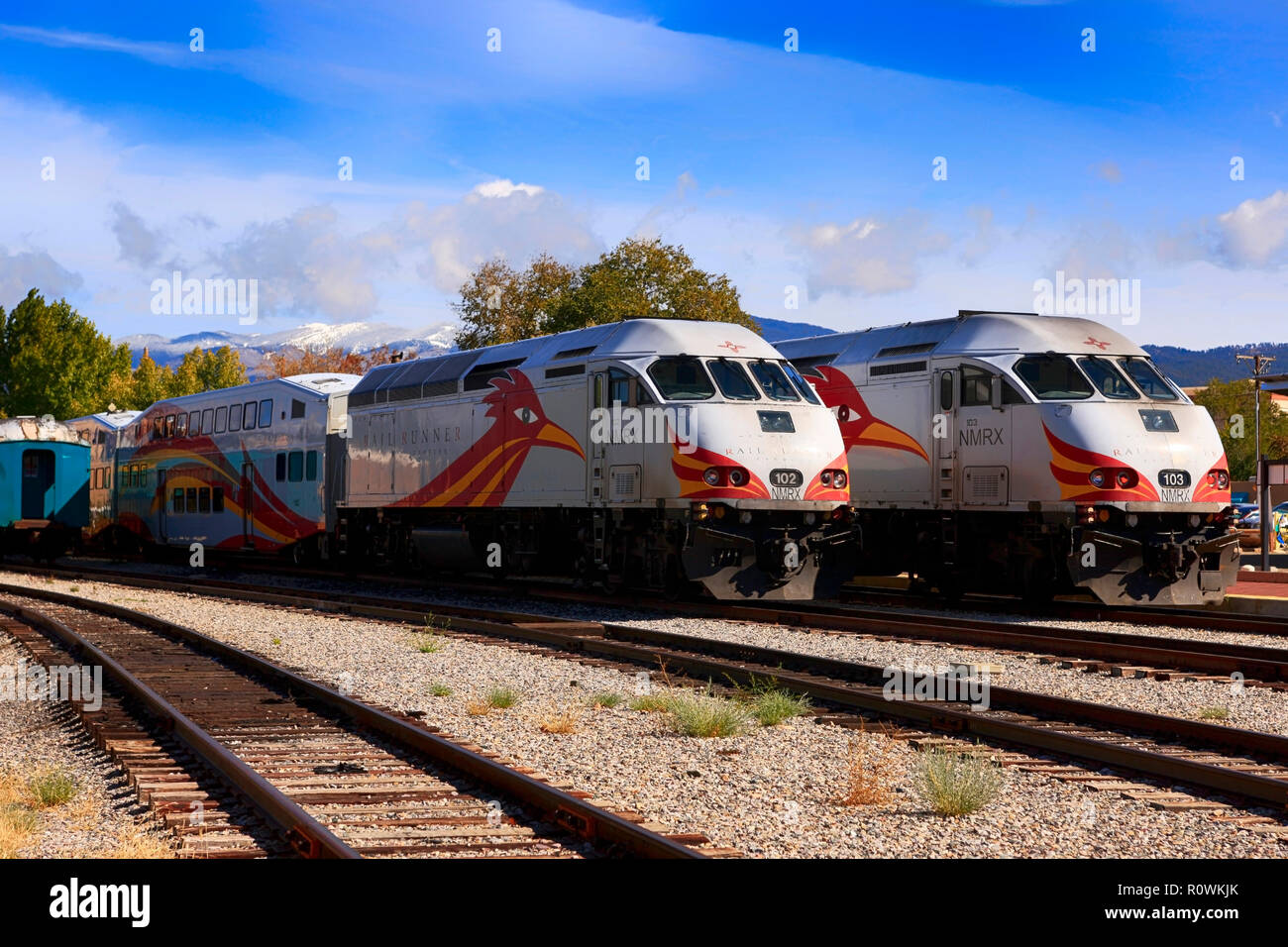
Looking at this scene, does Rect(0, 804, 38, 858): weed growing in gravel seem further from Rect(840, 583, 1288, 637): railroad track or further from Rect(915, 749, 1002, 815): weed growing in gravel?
Rect(840, 583, 1288, 637): railroad track

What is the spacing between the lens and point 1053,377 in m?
18.4

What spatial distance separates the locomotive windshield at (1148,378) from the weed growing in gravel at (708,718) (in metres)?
10.6

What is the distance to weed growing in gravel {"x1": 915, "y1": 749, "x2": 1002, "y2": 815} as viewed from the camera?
7.27m

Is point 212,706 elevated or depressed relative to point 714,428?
depressed

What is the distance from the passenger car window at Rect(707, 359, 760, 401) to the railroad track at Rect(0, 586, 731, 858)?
26.0 ft

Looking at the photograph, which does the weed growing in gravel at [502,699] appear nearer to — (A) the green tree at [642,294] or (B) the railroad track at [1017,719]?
(B) the railroad track at [1017,719]

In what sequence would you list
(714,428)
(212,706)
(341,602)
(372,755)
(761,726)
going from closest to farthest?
(372,755) → (761,726) → (212,706) → (714,428) → (341,602)

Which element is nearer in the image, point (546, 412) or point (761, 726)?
point (761, 726)

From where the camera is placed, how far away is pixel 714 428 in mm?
18047

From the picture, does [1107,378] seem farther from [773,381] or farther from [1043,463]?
[773,381]

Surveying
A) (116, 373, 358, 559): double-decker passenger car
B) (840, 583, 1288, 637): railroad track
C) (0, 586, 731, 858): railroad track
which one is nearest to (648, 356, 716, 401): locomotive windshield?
(840, 583, 1288, 637): railroad track

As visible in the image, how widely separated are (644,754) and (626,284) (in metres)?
47.7
